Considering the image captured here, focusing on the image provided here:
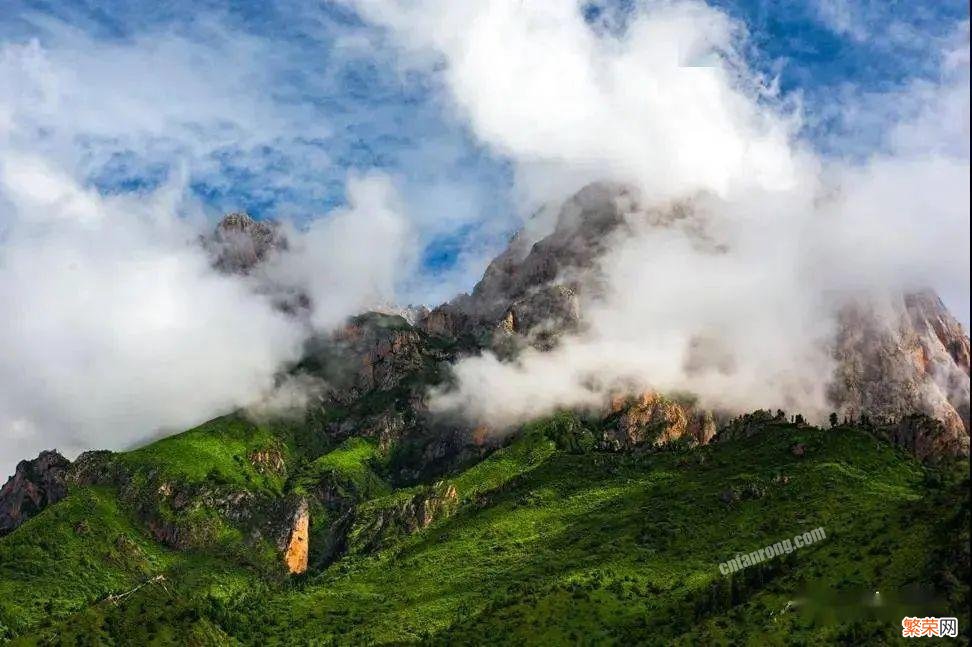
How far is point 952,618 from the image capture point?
352ft

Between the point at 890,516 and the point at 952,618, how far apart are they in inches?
3640

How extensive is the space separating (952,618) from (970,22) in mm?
95088

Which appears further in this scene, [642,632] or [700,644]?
[642,632]

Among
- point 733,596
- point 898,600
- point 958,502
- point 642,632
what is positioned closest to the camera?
point 898,600

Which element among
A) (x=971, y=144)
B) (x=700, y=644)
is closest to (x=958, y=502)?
(x=700, y=644)

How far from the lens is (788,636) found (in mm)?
152875

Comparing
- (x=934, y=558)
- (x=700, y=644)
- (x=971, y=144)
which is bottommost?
(x=700, y=644)

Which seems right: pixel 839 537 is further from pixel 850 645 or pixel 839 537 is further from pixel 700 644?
pixel 850 645

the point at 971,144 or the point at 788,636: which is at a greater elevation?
the point at 971,144

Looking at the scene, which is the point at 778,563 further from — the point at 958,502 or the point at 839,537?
the point at 958,502

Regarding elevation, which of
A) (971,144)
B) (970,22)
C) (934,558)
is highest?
(970,22)

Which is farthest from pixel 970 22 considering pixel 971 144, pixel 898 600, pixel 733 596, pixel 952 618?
pixel 733 596

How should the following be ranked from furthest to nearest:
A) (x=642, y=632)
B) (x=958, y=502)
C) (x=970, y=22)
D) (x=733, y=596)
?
1. (x=642, y=632)
2. (x=733, y=596)
3. (x=958, y=502)
4. (x=970, y=22)

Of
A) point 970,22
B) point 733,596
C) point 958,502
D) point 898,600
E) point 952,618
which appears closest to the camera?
point 970,22
